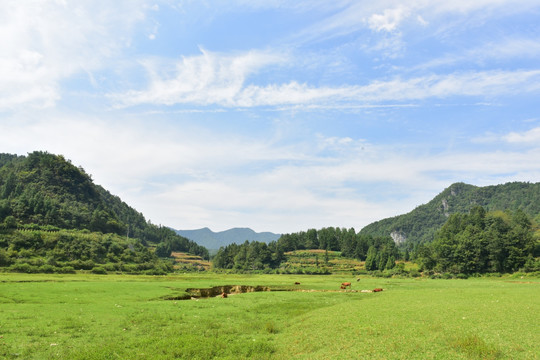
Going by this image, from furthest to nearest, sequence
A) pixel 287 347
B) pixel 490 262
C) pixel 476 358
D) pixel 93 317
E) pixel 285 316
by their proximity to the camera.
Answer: pixel 490 262 < pixel 285 316 < pixel 93 317 < pixel 287 347 < pixel 476 358

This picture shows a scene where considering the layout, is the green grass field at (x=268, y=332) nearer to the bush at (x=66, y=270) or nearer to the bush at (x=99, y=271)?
the bush at (x=66, y=270)

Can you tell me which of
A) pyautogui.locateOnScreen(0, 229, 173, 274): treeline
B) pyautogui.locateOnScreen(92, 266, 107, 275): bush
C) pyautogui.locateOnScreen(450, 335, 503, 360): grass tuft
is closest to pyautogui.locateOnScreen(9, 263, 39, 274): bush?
pyautogui.locateOnScreen(0, 229, 173, 274): treeline

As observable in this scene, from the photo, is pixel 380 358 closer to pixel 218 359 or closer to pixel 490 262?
pixel 218 359

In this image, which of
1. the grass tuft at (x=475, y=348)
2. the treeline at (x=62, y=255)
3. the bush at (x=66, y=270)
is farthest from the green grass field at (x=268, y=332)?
the treeline at (x=62, y=255)

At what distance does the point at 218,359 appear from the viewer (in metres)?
19.0

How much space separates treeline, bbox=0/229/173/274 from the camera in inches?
3757

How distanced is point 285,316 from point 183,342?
12962 millimetres

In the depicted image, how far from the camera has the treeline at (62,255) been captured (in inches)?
3757

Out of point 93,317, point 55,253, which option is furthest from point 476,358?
point 55,253

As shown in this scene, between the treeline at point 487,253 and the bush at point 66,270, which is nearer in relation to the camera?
the bush at point 66,270

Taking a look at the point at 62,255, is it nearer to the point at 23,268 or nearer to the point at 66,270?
the point at 66,270

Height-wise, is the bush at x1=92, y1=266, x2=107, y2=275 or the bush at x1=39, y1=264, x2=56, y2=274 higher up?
the bush at x1=39, y1=264, x2=56, y2=274

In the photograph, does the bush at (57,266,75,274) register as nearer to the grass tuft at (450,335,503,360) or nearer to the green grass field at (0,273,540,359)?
the green grass field at (0,273,540,359)

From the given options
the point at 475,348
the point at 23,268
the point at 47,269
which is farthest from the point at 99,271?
the point at 475,348
